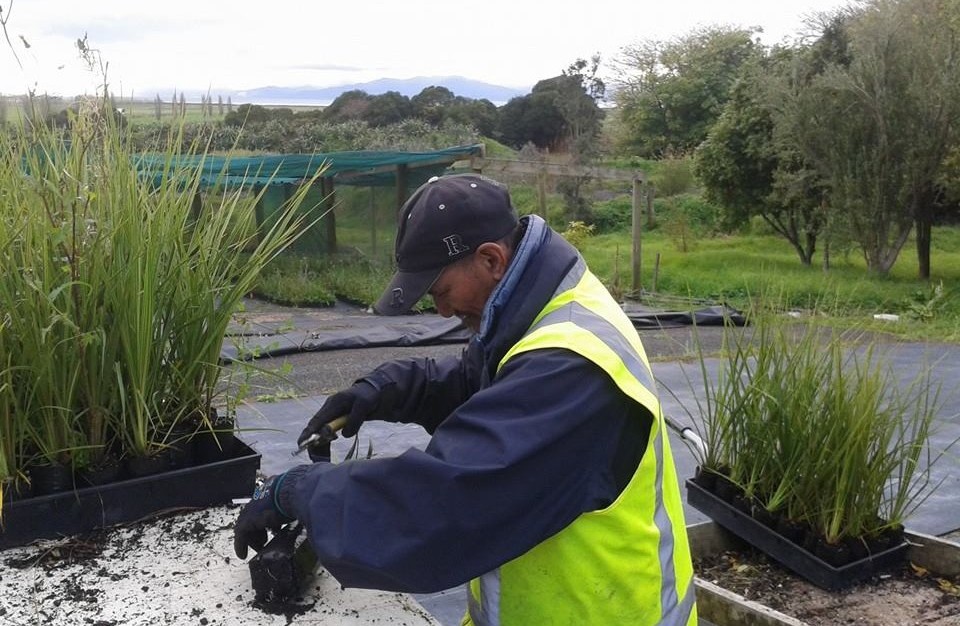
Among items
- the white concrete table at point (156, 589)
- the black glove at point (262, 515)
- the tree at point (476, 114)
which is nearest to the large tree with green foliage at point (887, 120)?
the tree at point (476, 114)

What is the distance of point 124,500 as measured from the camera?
2152 millimetres

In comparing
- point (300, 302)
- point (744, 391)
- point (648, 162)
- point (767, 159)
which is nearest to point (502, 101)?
point (648, 162)

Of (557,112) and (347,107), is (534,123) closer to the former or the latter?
(557,112)

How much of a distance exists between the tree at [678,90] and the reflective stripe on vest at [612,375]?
27.2 m

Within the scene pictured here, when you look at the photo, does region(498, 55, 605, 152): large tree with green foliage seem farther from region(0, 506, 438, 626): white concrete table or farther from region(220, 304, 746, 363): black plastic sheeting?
region(0, 506, 438, 626): white concrete table

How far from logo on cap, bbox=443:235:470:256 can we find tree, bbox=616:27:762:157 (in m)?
27.2

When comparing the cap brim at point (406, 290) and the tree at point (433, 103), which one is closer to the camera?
the cap brim at point (406, 290)

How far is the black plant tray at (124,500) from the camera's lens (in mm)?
2031

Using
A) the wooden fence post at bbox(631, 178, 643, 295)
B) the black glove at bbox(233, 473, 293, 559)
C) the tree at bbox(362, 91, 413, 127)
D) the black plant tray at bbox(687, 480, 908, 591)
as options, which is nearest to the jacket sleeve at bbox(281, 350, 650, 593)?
the black glove at bbox(233, 473, 293, 559)

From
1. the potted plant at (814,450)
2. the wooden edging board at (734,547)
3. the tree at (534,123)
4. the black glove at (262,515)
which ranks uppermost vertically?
the tree at (534,123)

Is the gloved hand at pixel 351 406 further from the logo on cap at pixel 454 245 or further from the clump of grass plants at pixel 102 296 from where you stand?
the logo on cap at pixel 454 245

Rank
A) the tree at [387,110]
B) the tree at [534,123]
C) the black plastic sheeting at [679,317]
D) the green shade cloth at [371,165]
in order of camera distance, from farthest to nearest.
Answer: the tree at [534,123] → the tree at [387,110] → the green shade cloth at [371,165] → the black plastic sheeting at [679,317]

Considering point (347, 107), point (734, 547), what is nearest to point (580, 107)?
point (347, 107)

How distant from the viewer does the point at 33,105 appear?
7.50 feet
